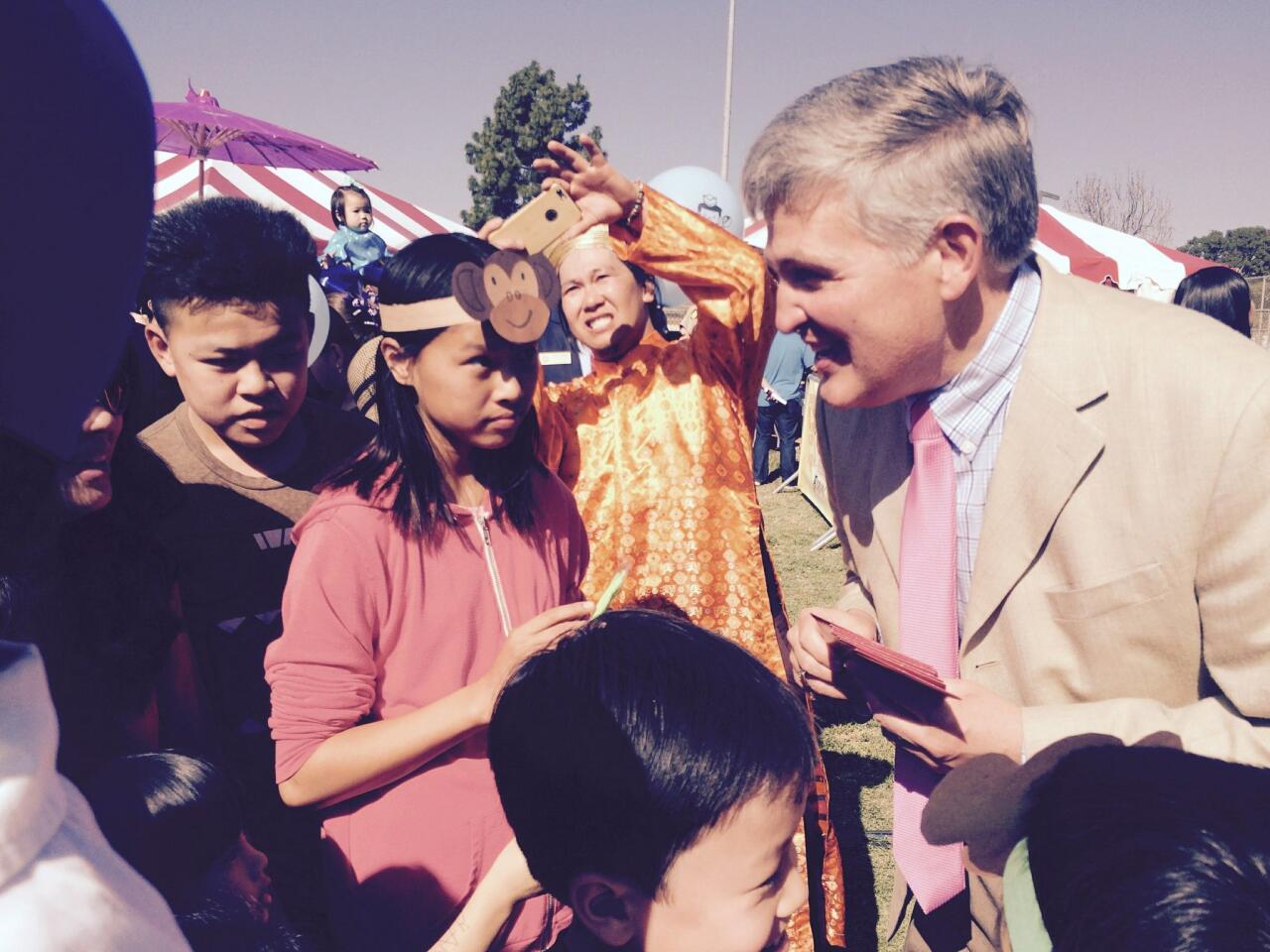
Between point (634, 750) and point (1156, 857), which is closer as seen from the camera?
point (1156, 857)

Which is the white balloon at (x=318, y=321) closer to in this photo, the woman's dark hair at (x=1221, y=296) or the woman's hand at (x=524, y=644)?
the woman's hand at (x=524, y=644)

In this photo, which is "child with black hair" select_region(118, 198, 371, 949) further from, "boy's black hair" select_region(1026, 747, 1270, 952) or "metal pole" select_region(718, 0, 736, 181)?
"metal pole" select_region(718, 0, 736, 181)

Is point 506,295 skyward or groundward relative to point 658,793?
skyward

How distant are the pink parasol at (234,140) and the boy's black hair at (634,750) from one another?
697 centimetres

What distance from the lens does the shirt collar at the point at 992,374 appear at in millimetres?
1679

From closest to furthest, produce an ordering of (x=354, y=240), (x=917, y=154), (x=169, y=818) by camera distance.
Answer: (x=169, y=818) < (x=917, y=154) < (x=354, y=240)

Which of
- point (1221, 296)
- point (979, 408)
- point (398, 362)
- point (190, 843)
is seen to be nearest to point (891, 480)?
point (979, 408)

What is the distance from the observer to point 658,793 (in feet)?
3.68

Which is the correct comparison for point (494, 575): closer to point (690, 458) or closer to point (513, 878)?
point (513, 878)

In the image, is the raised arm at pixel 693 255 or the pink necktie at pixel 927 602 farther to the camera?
the raised arm at pixel 693 255

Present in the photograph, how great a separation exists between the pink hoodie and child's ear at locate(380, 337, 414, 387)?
1.04ft

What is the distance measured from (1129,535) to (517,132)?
3939 cm

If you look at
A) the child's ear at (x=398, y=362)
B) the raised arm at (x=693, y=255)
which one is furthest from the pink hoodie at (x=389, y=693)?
the raised arm at (x=693, y=255)

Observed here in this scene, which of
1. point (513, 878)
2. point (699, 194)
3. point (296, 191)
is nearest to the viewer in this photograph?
point (513, 878)
